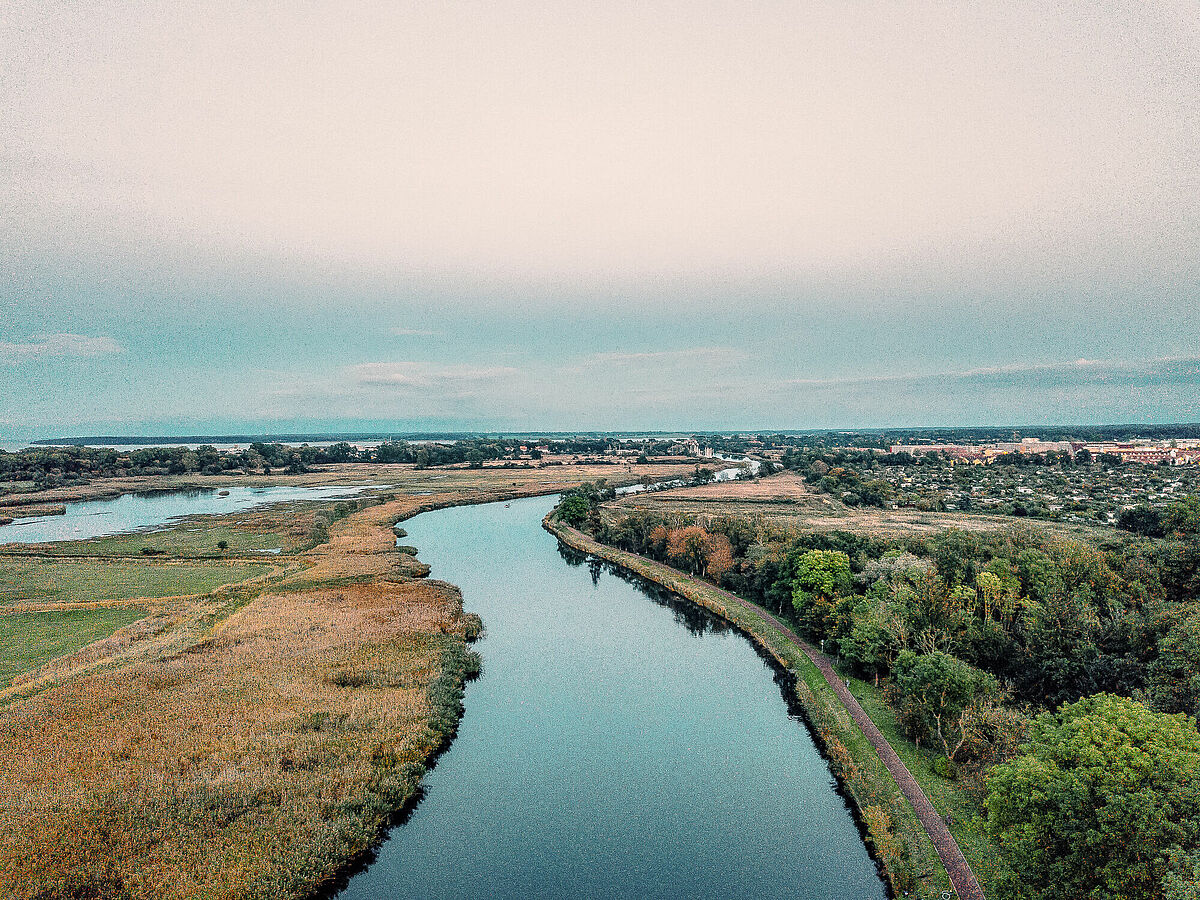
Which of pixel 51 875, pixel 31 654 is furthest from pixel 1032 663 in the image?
pixel 31 654

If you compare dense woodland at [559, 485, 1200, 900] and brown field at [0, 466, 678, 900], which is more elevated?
dense woodland at [559, 485, 1200, 900]

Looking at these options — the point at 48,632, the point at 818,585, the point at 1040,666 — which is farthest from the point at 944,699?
the point at 48,632

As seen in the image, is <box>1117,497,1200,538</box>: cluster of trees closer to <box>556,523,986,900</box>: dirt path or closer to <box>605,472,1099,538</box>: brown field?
<box>605,472,1099,538</box>: brown field

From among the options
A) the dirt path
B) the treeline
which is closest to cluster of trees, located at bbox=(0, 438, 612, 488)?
the treeline

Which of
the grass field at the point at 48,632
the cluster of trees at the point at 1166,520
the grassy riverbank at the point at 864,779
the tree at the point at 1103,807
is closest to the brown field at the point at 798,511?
the cluster of trees at the point at 1166,520

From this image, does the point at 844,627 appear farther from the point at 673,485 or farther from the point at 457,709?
the point at 673,485

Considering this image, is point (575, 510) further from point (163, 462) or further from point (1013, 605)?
point (163, 462)

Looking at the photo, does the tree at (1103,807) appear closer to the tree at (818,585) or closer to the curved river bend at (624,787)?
the curved river bend at (624,787)
